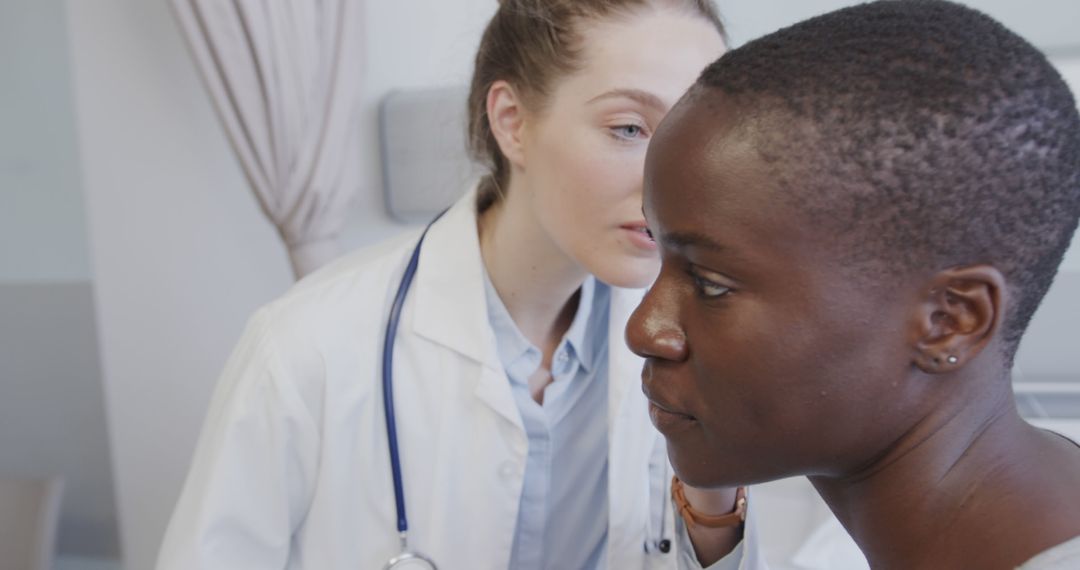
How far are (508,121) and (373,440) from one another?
1.55ft

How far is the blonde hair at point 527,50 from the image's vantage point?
119cm

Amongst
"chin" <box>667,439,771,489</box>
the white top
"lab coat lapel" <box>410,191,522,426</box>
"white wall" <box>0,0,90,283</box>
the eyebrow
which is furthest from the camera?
"white wall" <box>0,0,90,283</box>

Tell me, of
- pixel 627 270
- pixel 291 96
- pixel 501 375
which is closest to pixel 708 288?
pixel 627 270

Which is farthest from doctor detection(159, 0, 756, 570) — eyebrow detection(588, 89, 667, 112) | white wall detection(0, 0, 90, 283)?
white wall detection(0, 0, 90, 283)

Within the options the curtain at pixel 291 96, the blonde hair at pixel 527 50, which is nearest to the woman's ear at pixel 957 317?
the blonde hair at pixel 527 50

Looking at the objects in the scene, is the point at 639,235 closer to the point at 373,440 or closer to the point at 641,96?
the point at 641,96

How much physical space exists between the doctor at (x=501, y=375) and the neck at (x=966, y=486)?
473 mm

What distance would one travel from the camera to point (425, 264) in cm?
128

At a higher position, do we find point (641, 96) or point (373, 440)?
point (641, 96)

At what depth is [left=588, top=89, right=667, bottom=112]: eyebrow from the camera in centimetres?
111

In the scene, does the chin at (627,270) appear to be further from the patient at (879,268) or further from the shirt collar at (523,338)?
the patient at (879,268)

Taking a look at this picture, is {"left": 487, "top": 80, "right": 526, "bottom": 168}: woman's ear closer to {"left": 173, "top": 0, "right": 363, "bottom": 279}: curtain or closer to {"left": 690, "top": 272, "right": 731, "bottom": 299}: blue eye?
{"left": 690, "top": 272, "right": 731, "bottom": 299}: blue eye

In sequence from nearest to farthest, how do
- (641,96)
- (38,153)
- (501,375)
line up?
(641,96) → (501,375) → (38,153)

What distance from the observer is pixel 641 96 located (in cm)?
112
